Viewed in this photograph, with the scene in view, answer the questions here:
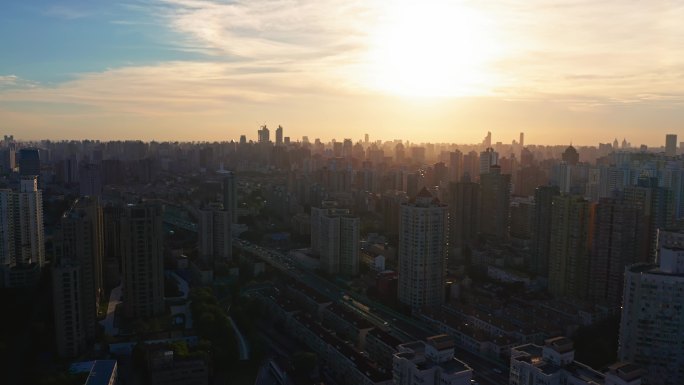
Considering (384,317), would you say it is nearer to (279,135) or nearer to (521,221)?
(521,221)

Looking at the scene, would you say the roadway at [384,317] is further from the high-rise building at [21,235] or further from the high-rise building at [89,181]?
the high-rise building at [89,181]

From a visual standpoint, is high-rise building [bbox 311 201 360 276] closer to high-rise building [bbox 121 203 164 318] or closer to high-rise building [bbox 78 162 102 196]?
high-rise building [bbox 121 203 164 318]

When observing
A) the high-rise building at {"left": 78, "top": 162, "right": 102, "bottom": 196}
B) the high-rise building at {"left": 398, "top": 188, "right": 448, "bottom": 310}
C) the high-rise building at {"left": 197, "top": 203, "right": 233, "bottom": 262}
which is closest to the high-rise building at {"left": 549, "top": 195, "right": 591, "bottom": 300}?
the high-rise building at {"left": 398, "top": 188, "right": 448, "bottom": 310}

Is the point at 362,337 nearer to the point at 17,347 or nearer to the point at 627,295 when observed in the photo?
the point at 627,295

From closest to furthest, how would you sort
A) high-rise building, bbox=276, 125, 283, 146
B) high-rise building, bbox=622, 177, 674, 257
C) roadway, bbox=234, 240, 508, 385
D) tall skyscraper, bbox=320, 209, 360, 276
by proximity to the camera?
roadway, bbox=234, 240, 508, 385 → high-rise building, bbox=622, 177, 674, 257 → tall skyscraper, bbox=320, 209, 360, 276 → high-rise building, bbox=276, 125, 283, 146

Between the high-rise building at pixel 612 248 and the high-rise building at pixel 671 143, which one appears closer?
the high-rise building at pixel 612 248

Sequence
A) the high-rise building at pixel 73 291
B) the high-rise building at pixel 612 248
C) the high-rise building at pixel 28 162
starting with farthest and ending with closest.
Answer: the high-rise building at pixel 28 162 → the high-rise building at pixel 612 248 → the high-rise building at pixel 73 291

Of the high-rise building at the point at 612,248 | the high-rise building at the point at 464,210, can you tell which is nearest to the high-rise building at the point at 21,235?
the high-rise building at the point at 464,210
